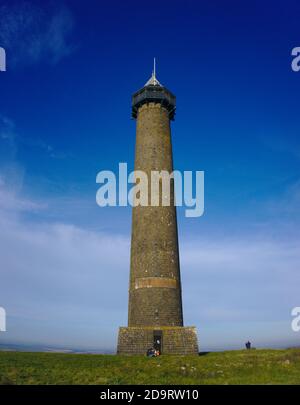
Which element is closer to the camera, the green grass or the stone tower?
the green grass

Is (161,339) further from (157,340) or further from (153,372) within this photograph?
(153,372)

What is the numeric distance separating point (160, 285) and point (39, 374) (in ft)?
55.4

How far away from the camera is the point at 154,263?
34125 mm

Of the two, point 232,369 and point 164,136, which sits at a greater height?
point 164,136

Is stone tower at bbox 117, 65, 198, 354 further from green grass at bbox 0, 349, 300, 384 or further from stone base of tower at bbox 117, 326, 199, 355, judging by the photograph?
green grass at bbox 0, 349, 300, 384

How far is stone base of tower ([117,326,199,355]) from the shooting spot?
31.0m

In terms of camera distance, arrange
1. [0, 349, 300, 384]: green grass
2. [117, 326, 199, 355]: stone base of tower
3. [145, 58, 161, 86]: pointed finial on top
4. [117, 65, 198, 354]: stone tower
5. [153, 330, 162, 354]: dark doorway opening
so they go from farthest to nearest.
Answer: [145, 58, 161, 86]: pointed finial on top
[117, 65, 198, 354]: stone tower
[153, 330, 162, 354]: dark doorway opening
[117, 326, 199, 355]: stone base of tower
[0, 349, 300, 384]: green grass

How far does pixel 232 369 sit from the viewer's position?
823 inches

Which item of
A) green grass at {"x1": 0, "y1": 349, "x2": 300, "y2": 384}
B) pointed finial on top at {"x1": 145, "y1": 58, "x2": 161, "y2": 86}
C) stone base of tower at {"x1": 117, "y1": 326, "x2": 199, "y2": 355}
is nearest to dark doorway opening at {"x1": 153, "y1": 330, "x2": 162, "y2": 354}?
stone base of tower at {"x1": 117, "y1": 326, "x2": 199, "y2": 355}

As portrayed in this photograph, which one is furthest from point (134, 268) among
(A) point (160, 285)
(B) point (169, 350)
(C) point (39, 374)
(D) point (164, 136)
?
(C) point (39, 374)

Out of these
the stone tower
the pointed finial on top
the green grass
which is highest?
the pointed finial on top

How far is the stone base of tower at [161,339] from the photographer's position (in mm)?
31016

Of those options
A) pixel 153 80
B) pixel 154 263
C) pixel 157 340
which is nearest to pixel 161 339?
pixel 157 340
